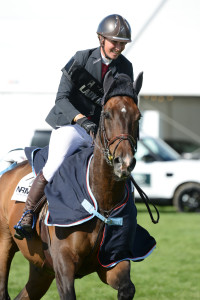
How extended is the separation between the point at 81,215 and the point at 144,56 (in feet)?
43.8

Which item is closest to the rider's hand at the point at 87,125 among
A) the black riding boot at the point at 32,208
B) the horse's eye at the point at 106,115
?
the horse's eye at the point at 106,115

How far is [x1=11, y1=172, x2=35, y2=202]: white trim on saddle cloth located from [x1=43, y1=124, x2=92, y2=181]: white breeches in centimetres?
59

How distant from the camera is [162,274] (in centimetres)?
912

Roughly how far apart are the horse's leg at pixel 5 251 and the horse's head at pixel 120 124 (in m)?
2.21

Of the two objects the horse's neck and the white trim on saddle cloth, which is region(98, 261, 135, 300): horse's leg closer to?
the horse's neck

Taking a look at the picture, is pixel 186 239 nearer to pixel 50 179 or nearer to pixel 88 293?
pixel 88 293

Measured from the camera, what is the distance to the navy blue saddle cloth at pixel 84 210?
16.2 feet

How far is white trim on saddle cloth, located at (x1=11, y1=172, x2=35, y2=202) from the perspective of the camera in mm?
6012

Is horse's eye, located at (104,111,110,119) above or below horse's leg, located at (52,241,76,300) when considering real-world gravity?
above

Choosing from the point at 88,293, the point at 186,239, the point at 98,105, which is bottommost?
the point at 186,239

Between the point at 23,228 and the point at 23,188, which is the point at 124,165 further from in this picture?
the point at 23,188

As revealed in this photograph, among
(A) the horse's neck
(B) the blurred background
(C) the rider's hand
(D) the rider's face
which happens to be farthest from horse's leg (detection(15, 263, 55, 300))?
(B) the blurred background

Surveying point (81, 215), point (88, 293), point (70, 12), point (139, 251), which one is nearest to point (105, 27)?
point (81, 215)

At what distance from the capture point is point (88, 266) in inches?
199
